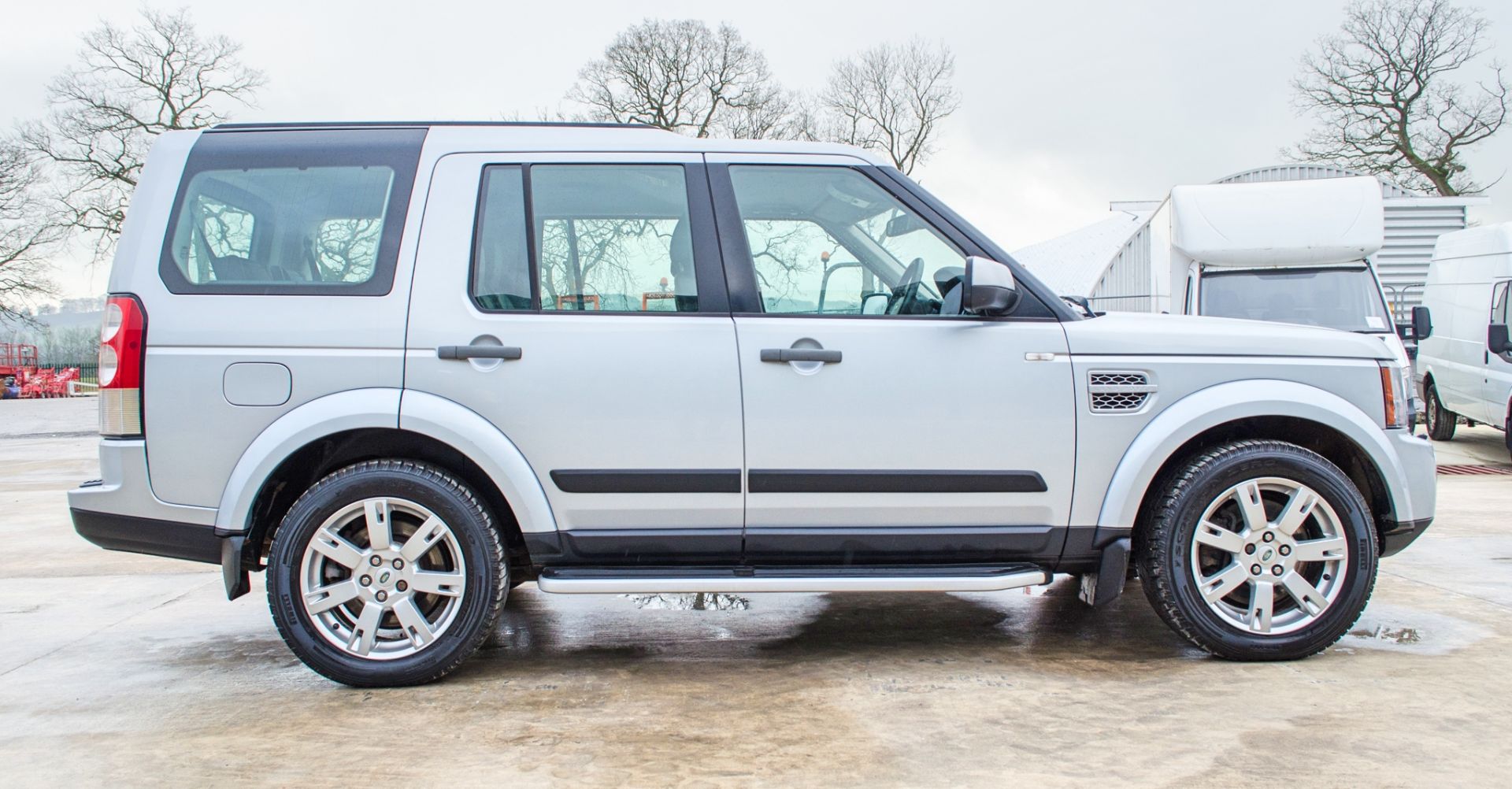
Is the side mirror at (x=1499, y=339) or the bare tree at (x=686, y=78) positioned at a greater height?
the bare tree at (x=686, y=78)

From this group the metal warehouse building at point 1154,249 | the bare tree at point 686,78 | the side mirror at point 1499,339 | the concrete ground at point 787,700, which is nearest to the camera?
the concrete ground at point 787,700

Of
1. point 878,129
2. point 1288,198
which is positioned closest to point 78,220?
point 878,129

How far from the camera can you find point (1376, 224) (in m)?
9.16

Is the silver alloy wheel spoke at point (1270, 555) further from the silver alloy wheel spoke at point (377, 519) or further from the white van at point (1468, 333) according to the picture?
the white van at point (1468, 333)

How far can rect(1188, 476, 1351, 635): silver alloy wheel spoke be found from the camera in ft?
12.7

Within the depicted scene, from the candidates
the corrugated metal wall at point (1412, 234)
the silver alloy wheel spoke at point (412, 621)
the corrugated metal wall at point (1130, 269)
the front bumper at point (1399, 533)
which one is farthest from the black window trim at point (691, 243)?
the corrugated metal wall at point (1130, 269)

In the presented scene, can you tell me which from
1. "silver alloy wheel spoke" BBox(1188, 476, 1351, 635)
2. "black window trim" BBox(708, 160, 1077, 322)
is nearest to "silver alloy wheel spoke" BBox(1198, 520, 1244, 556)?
"silver alloy wheel spoke" BBox(1188, 476, 1351, 635)

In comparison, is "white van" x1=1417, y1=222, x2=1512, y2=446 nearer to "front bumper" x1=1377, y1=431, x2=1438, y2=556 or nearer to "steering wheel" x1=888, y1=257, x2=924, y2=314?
"front bumper" x1=1377, y1=431, x2=1438, y2=556

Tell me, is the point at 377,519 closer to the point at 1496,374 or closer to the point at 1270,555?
the point at 1270,555

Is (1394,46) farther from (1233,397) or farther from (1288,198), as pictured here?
(1233,397)

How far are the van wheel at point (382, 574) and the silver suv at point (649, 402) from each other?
0.04 ft

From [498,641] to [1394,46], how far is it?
39300mm

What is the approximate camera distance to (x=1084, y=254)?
30.1m

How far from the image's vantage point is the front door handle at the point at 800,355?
148 inches
